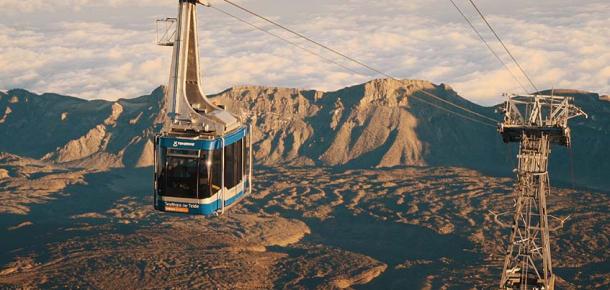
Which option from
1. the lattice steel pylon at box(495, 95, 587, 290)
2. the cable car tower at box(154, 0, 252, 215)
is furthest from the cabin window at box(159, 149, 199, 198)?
the lattice steel pylon at box(495, 95, 587, 290)

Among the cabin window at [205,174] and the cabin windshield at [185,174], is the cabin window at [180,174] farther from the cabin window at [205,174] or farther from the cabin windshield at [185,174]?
the cabin window at [205,174]

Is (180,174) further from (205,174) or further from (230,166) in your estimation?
(230,166)

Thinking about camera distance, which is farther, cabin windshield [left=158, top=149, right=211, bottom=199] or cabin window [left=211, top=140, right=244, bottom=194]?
cabin window [left=211, top=140, right=244, bottom=194]

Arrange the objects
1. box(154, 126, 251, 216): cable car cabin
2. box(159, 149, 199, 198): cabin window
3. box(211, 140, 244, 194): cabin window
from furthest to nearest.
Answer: box(211, 140, 244, 194): cabin window
box(159, 149, 199, 198): cabin window
box(154, 126, 251, 216): cable car cabin

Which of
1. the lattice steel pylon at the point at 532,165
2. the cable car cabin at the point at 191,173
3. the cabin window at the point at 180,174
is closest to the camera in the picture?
the cable car cabin at the point at 191,173

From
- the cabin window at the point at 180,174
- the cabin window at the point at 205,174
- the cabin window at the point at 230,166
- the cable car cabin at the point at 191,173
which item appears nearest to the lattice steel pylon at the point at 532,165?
the cabin window at the point at 230,166

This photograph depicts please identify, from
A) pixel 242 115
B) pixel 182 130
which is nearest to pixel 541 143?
pixel 242 115

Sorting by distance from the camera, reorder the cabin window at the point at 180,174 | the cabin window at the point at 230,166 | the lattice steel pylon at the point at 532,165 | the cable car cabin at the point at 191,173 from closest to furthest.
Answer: the cable car cabin at the point at 191,173, the cabin window at the point at 180,174, the cabin window at the point at 230,166, the lattice steel pylon at the point at 532,165

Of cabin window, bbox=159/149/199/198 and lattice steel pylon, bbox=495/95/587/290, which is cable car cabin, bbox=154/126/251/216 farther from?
lattice steel pylon, bbox=495/95/587/290
